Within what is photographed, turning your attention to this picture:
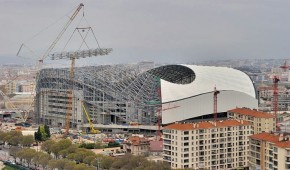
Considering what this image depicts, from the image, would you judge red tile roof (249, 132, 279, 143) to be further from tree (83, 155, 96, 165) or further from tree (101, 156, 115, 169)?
tree (83, 155, 96, 165)

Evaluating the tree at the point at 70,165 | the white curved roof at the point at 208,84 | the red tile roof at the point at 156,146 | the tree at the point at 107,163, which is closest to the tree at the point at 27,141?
the red tile roof at the point at 156,146

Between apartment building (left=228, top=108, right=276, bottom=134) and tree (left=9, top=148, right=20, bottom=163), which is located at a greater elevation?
apartment building (left=228, top=108, right=276, bottom=134)

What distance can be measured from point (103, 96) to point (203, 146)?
2017 cm

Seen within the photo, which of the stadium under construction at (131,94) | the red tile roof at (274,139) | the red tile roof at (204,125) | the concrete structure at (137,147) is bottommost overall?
the concrete structure at (137,147)

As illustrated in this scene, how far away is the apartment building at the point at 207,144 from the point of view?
2861cm

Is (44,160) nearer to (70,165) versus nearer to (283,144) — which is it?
(70,165)

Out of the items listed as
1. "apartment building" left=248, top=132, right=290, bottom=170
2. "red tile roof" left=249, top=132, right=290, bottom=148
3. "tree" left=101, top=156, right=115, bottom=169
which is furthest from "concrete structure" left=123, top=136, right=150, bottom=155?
"red tile roof" left=249, top=132, right=290, bottom=148

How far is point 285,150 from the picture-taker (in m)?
24.9

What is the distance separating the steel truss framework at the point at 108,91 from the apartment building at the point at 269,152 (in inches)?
678

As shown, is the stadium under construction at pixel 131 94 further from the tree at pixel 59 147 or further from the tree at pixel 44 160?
the tree at pixel 44 160

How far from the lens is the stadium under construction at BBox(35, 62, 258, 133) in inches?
1759

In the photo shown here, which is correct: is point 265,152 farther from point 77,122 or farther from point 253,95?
point 77,122

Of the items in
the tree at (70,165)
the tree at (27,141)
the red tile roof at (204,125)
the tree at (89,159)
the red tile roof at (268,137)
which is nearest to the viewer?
the red tile roof at (268,137)

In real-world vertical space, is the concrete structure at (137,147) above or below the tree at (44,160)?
above
